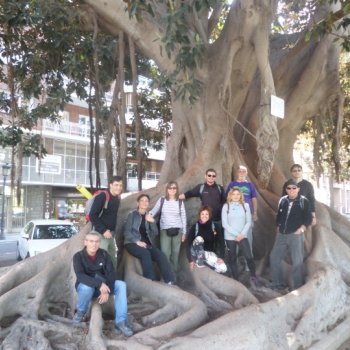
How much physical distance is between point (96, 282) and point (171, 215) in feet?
5.81

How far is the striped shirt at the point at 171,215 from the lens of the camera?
5.85m

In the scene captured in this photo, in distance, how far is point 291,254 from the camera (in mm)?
5879

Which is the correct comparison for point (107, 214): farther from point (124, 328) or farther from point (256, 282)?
point (256, 282)

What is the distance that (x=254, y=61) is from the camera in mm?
7703

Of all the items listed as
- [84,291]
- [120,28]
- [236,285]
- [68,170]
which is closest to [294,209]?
[236,285]

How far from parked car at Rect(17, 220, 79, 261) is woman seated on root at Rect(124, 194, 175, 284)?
5.28 meters

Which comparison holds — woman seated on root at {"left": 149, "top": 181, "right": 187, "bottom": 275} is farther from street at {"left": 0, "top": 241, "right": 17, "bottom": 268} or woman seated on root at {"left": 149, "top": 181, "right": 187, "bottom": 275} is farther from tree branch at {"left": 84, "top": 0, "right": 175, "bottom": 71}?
street at {"left": 0, "top": 241, "right": 17, "bottom": 268}

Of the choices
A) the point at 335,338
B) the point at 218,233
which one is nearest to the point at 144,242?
the point at 218,233

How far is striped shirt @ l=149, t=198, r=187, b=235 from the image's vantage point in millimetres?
5852

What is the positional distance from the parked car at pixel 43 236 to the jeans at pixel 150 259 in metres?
5.31

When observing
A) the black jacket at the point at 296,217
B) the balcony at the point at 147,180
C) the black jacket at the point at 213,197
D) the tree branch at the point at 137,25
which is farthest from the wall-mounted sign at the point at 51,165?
the black jacket at the point at 296,217

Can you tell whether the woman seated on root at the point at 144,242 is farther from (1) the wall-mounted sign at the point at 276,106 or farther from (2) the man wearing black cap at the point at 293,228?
(1) the wall-mounted sign at the point at 276,106

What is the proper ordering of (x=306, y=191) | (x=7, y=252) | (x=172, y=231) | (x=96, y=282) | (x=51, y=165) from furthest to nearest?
(x=51, y=165) → (x=7, y=252) → (x=306, y=191) → (x=172, y=231) → (x=96, y=282)

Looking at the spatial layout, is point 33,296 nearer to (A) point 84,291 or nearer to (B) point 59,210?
(A) point 84,291
